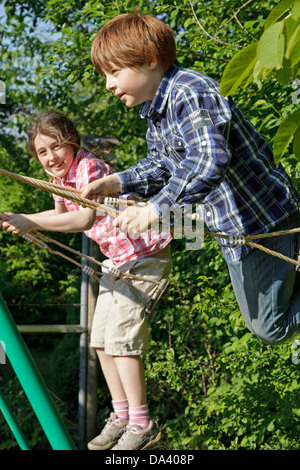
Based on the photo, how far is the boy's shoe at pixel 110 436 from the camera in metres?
2.60

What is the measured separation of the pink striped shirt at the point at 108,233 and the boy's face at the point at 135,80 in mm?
539

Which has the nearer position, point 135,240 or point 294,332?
point 294,332

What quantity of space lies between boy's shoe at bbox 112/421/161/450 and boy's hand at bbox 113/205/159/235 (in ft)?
3.38

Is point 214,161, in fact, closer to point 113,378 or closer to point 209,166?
point 209,166

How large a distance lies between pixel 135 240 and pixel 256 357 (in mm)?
1398

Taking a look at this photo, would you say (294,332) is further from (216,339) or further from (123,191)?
(216,339)

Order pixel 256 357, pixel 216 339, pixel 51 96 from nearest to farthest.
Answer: pixel 256 357, pixel 216 339, pixel 51 96

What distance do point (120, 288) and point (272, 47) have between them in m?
1.75

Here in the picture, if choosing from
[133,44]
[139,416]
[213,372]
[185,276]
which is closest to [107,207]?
[133,44]

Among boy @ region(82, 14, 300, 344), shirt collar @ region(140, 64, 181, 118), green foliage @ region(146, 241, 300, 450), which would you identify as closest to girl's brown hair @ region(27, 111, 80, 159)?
boy @ region(82, 14, 300, 344)

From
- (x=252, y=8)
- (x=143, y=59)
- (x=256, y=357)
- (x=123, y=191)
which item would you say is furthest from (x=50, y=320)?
(x=143, y=59)

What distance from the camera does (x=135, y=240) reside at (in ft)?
8.55

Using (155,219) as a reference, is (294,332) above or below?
below

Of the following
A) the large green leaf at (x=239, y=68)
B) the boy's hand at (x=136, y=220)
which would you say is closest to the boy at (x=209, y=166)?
the boy's hand at (x=136, y=220)
